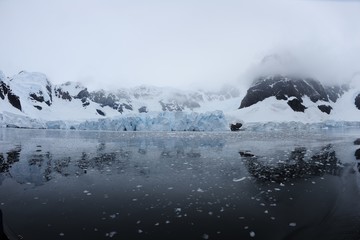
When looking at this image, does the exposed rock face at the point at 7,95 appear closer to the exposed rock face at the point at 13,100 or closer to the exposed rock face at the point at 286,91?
the exposed rock face at the point at 13,100

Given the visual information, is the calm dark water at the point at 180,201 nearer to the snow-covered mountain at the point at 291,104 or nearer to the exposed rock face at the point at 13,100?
the snow-covered mountain at the point at 291,104

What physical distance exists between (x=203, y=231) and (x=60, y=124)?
90172 mm

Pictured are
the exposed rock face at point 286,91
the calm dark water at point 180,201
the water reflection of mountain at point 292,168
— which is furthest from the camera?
the exposed rock face at point 286,91

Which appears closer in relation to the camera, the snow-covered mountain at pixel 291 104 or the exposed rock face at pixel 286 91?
the snow-covered mountain at pixel 291 104

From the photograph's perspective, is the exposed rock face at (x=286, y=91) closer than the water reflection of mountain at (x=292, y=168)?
No

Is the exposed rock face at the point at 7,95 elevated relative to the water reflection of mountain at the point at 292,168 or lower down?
elevated

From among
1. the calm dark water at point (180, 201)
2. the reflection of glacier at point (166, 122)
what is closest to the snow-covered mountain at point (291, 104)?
the reflection of glacier at point (166, 122)

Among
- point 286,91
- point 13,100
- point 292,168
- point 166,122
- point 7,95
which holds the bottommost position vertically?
point 166,122

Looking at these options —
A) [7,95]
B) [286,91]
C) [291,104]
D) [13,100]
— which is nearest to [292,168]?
[7,95]

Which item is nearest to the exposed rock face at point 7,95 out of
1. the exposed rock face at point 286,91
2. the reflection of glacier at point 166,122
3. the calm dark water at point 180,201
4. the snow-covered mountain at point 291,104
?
→ the reflection of glacier at point 166,122

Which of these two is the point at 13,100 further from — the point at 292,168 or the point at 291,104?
the point at 292,168

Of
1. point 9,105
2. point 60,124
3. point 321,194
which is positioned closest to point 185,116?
point 60,124

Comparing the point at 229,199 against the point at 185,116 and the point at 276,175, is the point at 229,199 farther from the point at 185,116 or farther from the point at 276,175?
the point at 185,116

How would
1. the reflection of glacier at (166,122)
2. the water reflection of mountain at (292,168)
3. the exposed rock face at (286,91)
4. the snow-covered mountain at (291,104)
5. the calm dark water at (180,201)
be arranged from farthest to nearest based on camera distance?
the exposed rock face at (286,91) < the snow-covered mountain at (291,104) < the reflection of glacier at (166,122) < the water reflection of mountain at (292,168) < the calm dark water at (180,201)
